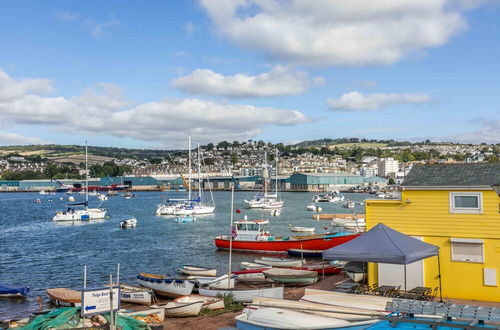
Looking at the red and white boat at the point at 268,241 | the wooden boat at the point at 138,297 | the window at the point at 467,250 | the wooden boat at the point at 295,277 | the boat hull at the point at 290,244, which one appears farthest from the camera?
the red and white boat at the point at 268,241

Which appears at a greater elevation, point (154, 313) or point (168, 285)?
point (154, 313)

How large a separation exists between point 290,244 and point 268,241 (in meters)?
2.24

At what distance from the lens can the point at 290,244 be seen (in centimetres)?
3775

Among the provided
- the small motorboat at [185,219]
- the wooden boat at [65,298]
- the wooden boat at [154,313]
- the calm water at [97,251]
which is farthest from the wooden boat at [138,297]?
the small motorboat at [185,219]

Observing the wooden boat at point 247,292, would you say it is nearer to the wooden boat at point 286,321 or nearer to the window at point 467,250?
the wooden boat at point 286,321

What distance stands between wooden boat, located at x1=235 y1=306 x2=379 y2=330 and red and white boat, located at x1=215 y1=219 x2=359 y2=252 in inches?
880

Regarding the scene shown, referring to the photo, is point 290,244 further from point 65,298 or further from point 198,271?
point 65,298

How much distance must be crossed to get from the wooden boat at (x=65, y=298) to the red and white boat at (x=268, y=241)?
54.0 feet

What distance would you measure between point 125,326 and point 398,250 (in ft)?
26.1

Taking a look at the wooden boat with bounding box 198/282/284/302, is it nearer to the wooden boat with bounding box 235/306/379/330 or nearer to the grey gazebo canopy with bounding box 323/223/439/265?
the grey gazebo canopy with bounding box 323/223/439/265

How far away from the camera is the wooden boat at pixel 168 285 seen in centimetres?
2173

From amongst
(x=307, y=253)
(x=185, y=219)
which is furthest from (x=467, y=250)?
(x=185, y=219)

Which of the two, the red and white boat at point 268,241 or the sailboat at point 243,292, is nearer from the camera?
the sailboat at point 243,292

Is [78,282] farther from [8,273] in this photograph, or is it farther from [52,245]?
[52,245]
